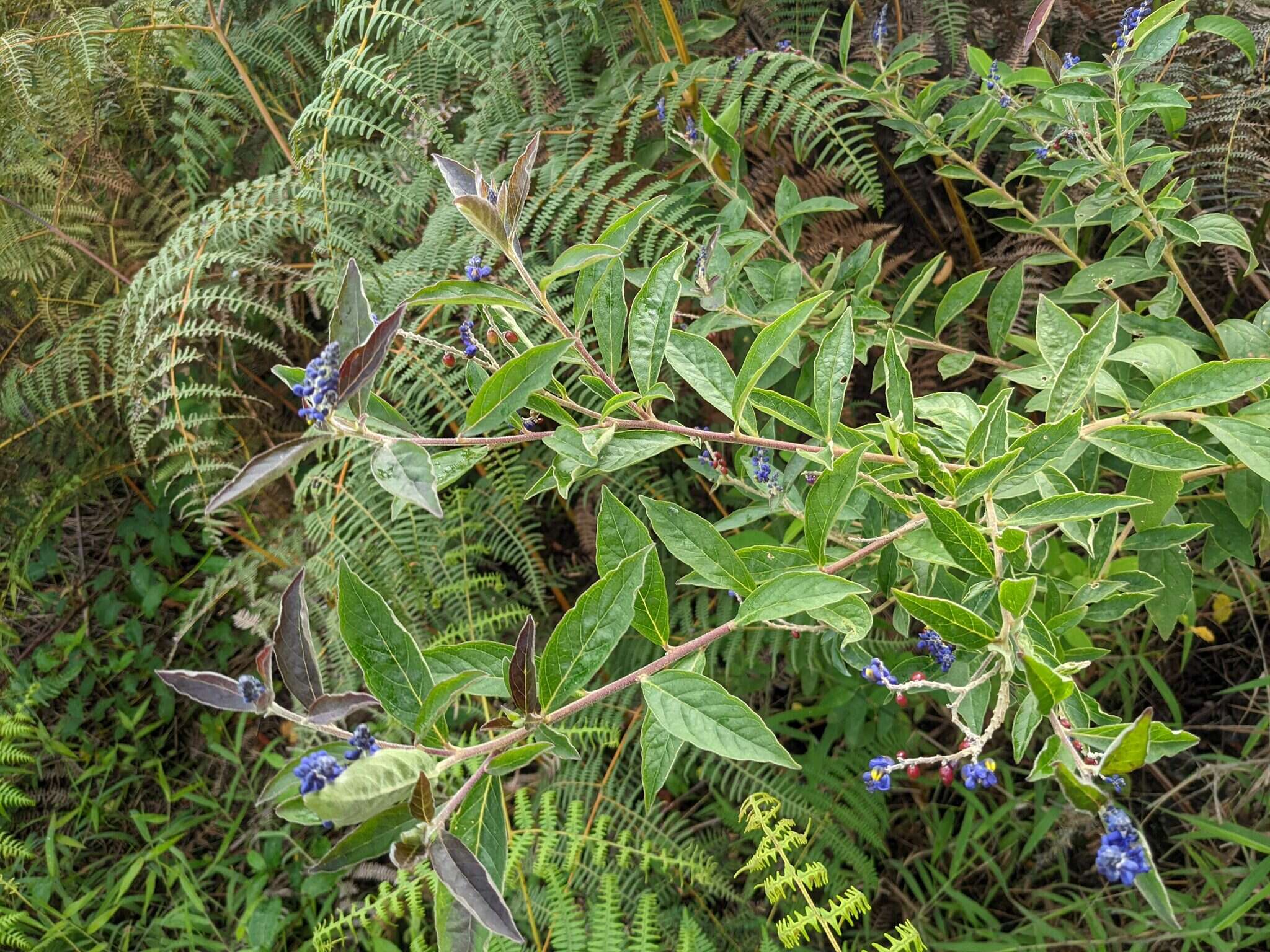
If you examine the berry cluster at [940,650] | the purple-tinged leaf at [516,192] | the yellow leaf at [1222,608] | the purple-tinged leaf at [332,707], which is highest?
the purple-tinged leaf at [516,192]

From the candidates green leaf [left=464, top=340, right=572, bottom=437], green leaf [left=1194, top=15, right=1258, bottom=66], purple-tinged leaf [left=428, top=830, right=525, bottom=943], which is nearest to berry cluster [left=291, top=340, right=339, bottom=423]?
green leaf [left=464, top=340, right=572, bottom=437]

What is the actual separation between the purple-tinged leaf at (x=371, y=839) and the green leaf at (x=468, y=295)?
39 centimetres

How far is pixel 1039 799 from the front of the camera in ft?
5.35

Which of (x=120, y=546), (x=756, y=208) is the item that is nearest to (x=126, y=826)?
(x=120, y=546)

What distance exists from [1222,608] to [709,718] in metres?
1.52

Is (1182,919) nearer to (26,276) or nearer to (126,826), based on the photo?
(126,826)

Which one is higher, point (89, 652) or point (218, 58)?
point (218, 58)

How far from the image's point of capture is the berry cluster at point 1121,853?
0.53 metres

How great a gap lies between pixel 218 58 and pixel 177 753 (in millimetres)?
1844

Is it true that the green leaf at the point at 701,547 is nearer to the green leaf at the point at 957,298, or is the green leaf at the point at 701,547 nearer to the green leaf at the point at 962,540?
the green leaf at the point at 962,540

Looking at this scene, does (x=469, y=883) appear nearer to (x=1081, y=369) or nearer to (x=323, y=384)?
(x=323, y=384)

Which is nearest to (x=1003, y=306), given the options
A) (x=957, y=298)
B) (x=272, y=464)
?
(x=957, y=298)

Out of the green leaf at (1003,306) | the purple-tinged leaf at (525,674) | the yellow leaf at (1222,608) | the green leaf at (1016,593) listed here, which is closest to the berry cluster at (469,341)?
the purple-tinged leaf at (525,674)

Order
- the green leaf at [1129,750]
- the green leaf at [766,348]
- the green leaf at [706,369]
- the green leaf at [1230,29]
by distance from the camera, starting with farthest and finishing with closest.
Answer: the green leaf at [1230,29] < the green leaf at [706,369] < the green leaf at [766,348] < the green leaf at [1129,750]
